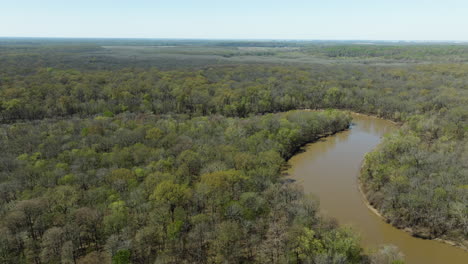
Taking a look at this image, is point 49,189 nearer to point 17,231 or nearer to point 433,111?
point 17,231

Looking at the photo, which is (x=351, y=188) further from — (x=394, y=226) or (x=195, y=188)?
(x=195, y=188)

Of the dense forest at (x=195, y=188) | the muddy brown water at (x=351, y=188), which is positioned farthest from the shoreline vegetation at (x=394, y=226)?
the dense forest at (x=195, y=188)

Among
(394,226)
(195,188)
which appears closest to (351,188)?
(394,226)

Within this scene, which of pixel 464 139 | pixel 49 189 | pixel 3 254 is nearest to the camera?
pixel 3 254

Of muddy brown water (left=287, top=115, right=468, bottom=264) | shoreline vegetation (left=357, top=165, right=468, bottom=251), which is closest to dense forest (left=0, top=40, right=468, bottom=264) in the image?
shoreline vegetation (left=357, top=165, right=468, bottom=251)

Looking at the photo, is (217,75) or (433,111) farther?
(217,75)

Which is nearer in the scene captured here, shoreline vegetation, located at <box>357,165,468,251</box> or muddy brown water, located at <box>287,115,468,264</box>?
shoreline vegetation, located at <box>357,165,468,251</box>

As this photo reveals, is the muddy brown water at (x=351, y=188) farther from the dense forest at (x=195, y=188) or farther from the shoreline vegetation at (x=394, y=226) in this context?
the dense forest at (x=195, y=188)

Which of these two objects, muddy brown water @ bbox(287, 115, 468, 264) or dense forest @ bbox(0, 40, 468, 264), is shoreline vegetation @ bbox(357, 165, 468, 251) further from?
dense forest @ bbox(0, 40, 468, 264)

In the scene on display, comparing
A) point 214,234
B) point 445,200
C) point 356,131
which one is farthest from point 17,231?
point 356,131
